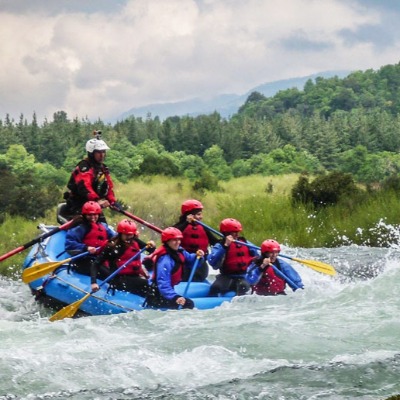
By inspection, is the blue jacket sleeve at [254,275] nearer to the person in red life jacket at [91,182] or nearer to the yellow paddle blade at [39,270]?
the yellow paddle blade at [39,270]

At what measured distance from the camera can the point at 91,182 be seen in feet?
43.7

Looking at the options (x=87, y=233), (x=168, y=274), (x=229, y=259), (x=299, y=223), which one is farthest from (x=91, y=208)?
(x=299, y=223)

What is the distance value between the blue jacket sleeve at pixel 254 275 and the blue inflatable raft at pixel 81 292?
1.42ft

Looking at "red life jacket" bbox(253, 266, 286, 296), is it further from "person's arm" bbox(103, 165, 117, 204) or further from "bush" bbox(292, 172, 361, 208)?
"bush" bbox(292, 172, 361, 208)

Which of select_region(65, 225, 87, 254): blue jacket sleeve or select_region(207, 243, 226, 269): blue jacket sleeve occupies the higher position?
select_region(65, 225, 87, 254): blue jacket sleeve

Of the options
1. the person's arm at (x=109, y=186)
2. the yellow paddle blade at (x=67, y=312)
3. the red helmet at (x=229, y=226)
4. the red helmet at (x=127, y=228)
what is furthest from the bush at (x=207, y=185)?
the yellow paddle blade at (x=67, y=312)

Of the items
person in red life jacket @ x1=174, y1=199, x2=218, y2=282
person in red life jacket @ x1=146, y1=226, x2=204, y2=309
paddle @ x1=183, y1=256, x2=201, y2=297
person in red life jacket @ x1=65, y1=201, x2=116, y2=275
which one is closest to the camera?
person in red life jacket @ x1=146, y1=226, x2=204, y2=309

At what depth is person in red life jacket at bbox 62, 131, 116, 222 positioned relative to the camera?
520 inches

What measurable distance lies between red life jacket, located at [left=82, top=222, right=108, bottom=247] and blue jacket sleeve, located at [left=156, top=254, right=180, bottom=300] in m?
1.52

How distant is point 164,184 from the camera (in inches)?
1107

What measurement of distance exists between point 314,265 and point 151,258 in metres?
2.31

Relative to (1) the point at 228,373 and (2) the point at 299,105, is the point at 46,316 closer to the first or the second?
(1) the point at 228,373

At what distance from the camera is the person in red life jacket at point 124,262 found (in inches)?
447

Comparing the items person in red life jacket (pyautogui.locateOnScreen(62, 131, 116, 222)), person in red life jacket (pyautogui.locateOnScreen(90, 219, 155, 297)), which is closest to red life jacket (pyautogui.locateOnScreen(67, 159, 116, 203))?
person in red life jacket (pyautogui.locateOnScreen(62, 131, 116, 222))
